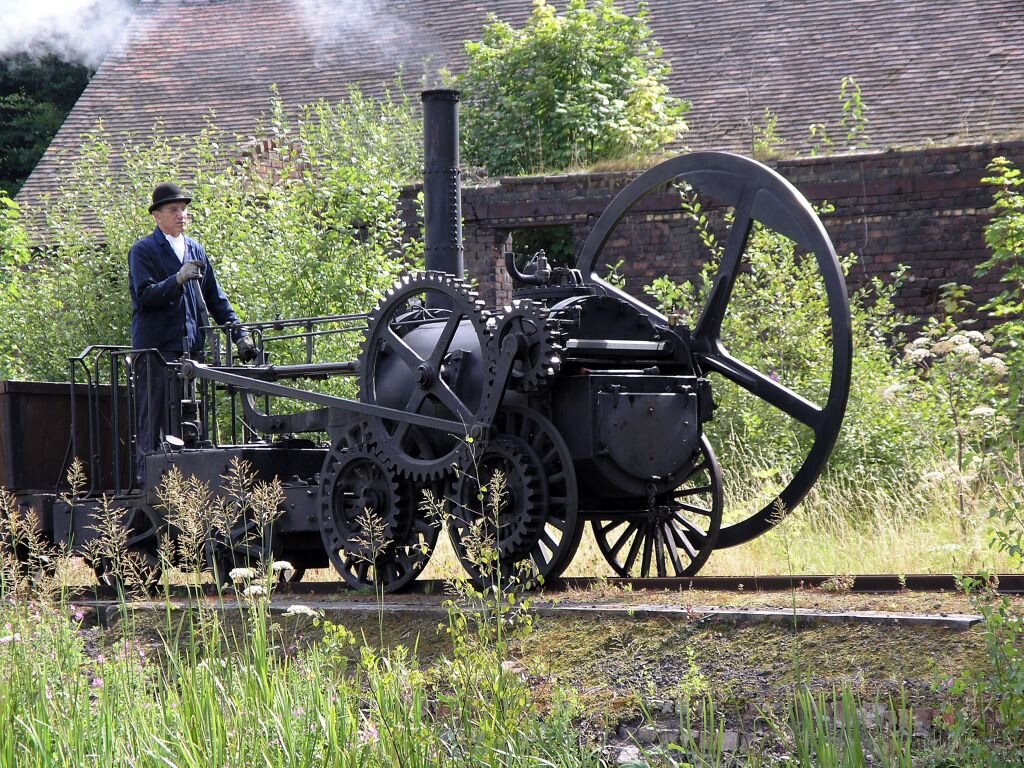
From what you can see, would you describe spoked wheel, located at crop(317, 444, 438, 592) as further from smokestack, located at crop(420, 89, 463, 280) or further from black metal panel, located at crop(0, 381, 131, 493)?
black metal panel, located at crop(0, 381, 131, 493)

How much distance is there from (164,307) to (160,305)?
0.08 meters

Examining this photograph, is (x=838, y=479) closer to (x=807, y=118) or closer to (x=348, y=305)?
(x=348, y=305)

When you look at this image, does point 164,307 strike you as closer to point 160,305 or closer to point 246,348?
point 160,305

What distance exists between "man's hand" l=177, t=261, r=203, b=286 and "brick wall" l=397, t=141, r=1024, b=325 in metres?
8.15

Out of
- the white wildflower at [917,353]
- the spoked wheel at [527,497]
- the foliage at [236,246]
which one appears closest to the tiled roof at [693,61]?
the foliage at [236,246]

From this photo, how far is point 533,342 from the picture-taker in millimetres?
6875

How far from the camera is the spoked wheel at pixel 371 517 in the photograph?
737 cm

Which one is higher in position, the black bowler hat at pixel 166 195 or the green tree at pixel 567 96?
the green tree at pixel 567 96

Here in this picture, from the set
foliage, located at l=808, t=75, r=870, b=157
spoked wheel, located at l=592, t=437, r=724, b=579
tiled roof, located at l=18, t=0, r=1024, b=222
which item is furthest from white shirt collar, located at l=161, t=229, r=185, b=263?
tiled roof, located at l=18, t=0, r=1024, b=222

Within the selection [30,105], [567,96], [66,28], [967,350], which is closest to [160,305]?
[967,350]

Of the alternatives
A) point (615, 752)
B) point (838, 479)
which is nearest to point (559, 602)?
point (615, 752)

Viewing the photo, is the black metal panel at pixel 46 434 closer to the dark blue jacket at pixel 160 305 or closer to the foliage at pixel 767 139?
the dark blue jacket at pixel 160 305

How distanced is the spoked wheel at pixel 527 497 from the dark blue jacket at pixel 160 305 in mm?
2490

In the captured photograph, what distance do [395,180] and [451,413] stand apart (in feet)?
25.0
